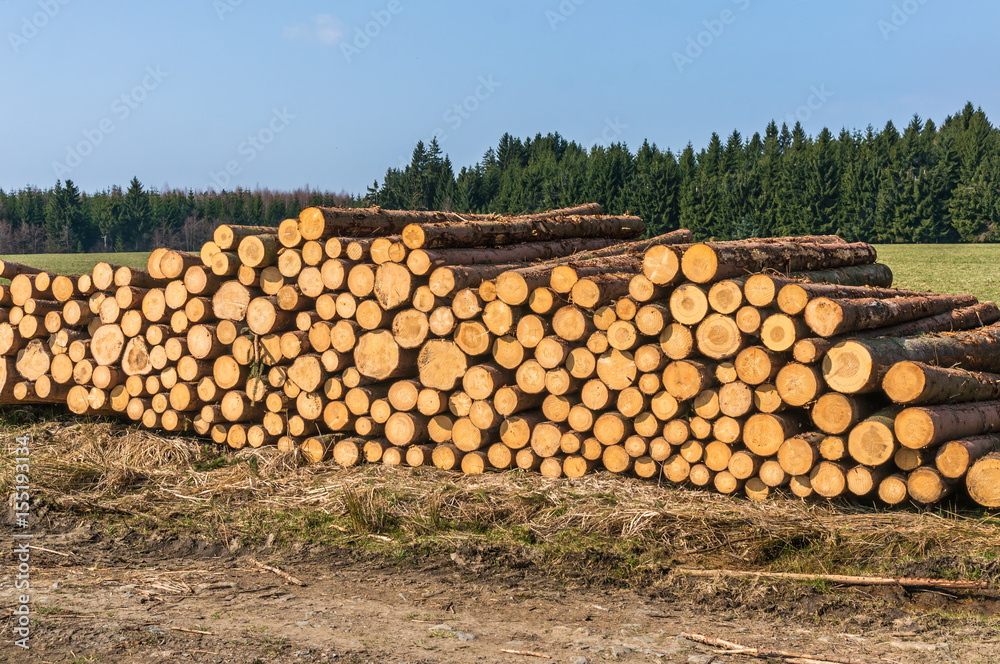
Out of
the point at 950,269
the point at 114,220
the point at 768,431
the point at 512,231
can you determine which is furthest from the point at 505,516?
the point at 114,220

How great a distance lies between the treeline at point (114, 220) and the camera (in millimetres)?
77312

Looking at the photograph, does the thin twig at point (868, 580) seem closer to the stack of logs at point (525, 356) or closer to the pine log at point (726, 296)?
the stack of logs at point (525, 356)

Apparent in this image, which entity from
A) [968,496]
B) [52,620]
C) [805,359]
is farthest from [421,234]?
[968,496]

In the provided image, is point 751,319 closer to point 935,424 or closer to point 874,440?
point 874,440

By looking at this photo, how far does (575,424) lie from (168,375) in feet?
13.3

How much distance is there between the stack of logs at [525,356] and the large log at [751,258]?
0.09ft

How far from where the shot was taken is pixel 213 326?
7.91 meters

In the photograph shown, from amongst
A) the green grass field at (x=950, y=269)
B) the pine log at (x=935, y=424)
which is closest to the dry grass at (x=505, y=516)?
the pine log at (x=935, y=424)

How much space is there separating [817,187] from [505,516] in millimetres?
58579

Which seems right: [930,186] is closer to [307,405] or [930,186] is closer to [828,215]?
[828,215]

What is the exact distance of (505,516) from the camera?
611cm

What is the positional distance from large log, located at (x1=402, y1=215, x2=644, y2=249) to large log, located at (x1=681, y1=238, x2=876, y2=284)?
2287 millimetres

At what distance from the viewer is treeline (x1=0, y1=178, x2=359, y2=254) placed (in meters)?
77.3

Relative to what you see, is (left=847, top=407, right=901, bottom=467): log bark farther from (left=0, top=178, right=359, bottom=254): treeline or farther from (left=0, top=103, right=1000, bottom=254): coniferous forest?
(left=0, top=178, right=359, bottom=254): treeline
